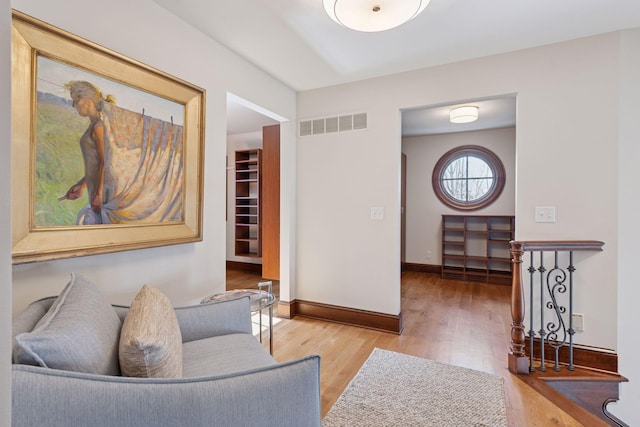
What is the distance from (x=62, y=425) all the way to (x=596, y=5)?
3171 mm

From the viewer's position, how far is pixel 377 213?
2994 millimetres

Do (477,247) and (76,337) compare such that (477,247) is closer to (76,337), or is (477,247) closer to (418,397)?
(418,397)

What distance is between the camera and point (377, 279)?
3010 millimetres

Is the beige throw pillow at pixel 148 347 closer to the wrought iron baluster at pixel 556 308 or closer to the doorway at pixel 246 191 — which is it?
the wrought iron baluster at pixel 556 308

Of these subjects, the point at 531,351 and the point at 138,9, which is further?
the point at 531,351

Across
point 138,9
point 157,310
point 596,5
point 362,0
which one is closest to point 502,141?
point 596,5

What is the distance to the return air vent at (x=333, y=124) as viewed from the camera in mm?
3067

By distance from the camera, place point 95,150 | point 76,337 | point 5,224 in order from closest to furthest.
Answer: point 5,224
point 76,337
point 95,150

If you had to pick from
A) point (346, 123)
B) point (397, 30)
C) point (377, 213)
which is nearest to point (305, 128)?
point (346, 123)

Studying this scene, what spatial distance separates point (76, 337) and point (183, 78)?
5.77 feet

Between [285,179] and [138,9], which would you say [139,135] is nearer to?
[138,9]

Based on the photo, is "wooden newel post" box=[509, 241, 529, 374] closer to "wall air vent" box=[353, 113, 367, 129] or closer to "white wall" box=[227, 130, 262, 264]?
"wall air vent" box=[353, 113, 367, 129]

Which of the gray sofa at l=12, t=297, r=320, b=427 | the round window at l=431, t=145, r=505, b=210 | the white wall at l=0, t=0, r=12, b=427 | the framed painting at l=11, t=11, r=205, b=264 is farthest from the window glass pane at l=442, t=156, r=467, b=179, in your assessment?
the white wall at l=0, t=0, r=12, b=427

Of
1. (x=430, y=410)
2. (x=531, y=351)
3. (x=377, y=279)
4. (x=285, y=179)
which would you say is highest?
(x=285, y=179)
